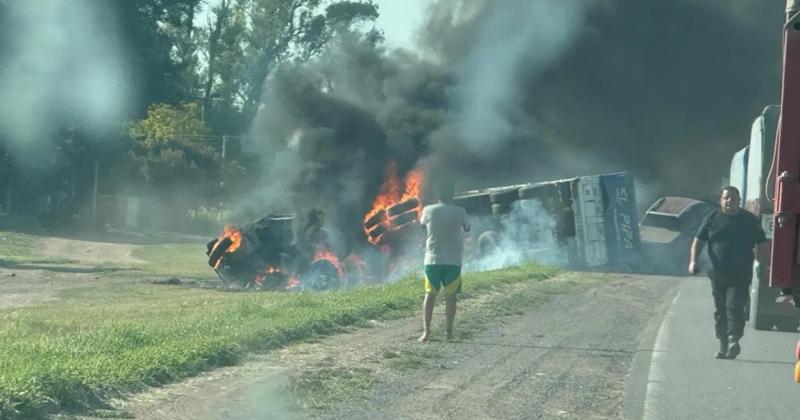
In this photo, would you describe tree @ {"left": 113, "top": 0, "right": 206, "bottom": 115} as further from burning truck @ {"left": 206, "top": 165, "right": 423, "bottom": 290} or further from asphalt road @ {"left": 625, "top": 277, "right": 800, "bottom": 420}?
asphalt road @ {"left": 625, "top": 277, "right": 800, "bottom": 420}

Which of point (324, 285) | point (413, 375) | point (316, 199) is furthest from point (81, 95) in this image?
point (413, 375)

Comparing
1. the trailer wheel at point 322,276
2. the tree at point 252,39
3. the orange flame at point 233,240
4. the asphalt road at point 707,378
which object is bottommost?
the asphalt road at point 707,378

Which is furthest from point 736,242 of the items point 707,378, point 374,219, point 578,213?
point 578,213

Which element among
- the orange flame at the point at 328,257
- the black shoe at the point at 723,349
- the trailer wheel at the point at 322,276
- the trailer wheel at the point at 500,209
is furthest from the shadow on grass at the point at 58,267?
the black shoe at the point at 723,349

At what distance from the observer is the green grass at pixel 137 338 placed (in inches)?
363

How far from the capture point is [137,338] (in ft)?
41.1

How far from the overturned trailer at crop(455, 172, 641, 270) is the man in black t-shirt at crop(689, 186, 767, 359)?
19156 millimetres

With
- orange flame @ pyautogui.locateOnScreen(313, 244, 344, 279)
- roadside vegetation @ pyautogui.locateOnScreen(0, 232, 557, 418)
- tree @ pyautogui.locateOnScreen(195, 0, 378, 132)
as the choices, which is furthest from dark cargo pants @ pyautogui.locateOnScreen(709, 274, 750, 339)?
tree @ pyautogui.locateOnScreen(195, 0, 378, 132)

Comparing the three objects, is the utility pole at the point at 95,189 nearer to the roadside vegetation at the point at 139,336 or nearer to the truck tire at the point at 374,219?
the truck tire at the point at 374,219

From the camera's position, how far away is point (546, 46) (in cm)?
3938

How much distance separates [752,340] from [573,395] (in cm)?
597

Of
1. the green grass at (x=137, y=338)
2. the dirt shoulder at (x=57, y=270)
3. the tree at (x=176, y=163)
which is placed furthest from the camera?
the tree at (x=176, y=163)

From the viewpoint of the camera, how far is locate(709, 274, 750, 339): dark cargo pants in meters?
13.9

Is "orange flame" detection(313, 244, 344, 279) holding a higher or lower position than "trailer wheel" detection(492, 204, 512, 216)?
lower
